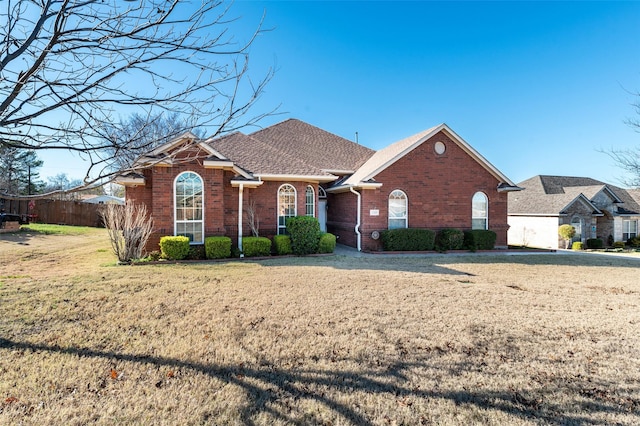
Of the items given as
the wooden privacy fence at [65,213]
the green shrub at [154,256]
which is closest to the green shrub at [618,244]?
the green shrub at [154,256]

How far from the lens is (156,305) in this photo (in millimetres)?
5973

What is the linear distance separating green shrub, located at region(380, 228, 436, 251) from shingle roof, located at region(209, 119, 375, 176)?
168 inches

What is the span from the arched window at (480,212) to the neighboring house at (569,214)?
29.9 ft

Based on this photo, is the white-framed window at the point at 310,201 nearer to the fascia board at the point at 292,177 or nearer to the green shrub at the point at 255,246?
the fascia board at the point at 292,177

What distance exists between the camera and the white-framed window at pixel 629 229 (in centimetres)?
2603

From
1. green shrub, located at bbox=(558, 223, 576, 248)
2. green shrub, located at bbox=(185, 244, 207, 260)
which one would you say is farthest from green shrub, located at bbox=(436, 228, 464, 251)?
green shrub, located at bbox=(558, 223, 576, 248)

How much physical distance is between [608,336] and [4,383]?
8186mm

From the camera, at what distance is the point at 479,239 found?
1535cm

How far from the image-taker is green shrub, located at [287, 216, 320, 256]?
12.8 m

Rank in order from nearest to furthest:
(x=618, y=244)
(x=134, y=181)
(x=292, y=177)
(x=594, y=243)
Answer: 1. (x=134, y=181)
2. (x=292, y=177)
3. (x=594, y=243)
4. (x=618, y=244)

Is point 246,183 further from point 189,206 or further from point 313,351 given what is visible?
point 313,351

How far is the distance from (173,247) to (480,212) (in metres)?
14.9

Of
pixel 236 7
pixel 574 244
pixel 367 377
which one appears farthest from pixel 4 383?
pixel 574 244

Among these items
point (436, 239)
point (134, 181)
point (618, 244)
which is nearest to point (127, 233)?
point (134, 181)
